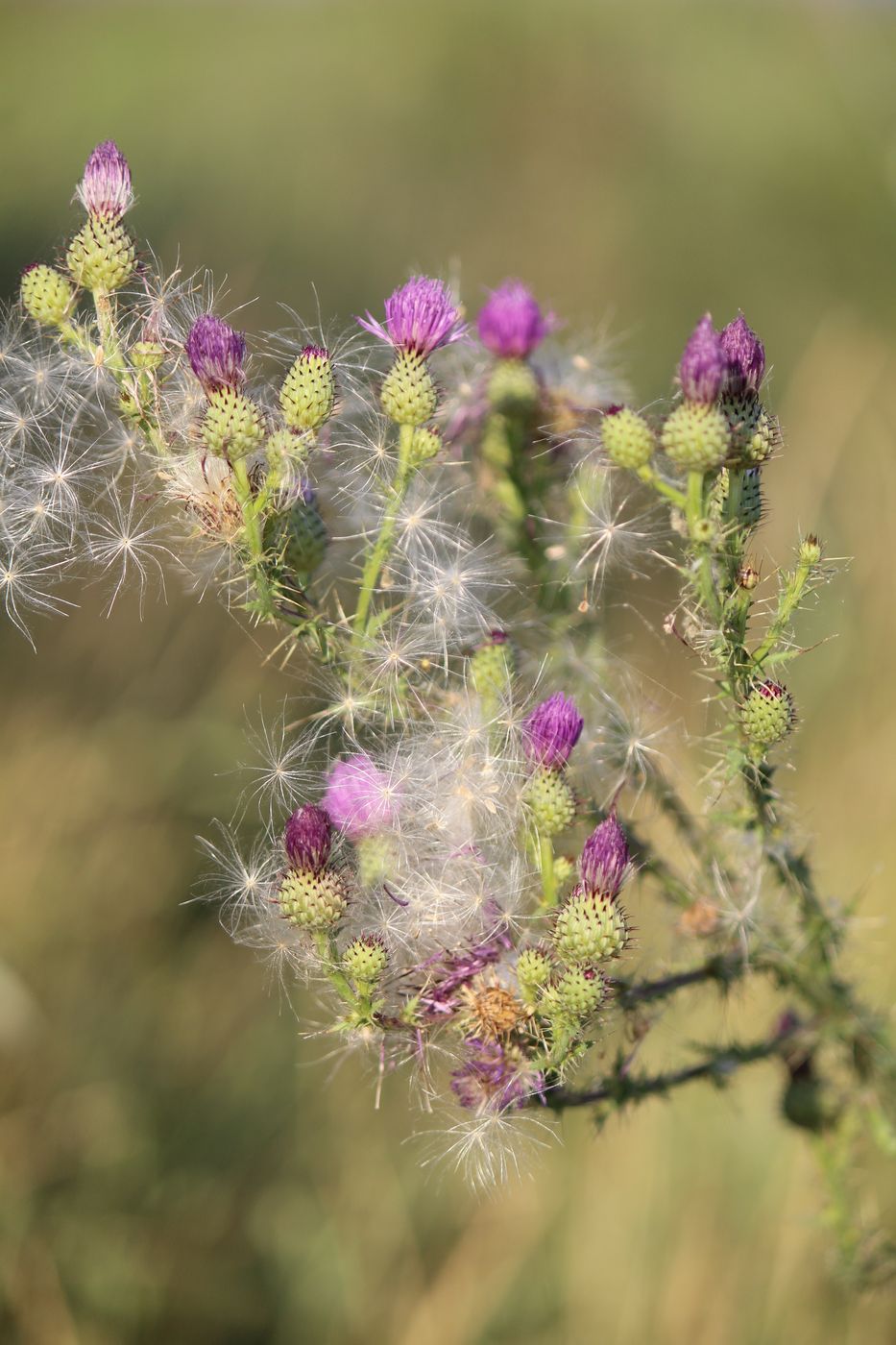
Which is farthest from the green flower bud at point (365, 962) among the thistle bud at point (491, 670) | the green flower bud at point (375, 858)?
the thistle bud at point (491, 670)

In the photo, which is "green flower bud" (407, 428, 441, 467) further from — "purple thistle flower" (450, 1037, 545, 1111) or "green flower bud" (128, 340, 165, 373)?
Answer: "purple thistle flower" (450, 1037, 545, 1111)

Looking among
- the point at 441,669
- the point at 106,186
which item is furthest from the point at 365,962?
the point at 106,186

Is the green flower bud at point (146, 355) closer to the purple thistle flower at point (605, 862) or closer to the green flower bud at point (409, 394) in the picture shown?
the green flower bud at point (409, 394)

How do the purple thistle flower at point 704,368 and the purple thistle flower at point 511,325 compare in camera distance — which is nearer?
the purple thistle flower at point 704,368

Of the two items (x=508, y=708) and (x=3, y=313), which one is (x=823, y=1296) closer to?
(x=508, y=708)

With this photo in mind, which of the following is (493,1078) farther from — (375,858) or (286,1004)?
(286,1004)

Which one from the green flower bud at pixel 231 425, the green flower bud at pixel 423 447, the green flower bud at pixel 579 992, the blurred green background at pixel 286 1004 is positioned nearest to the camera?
the green flower bud at pixel 579 992
